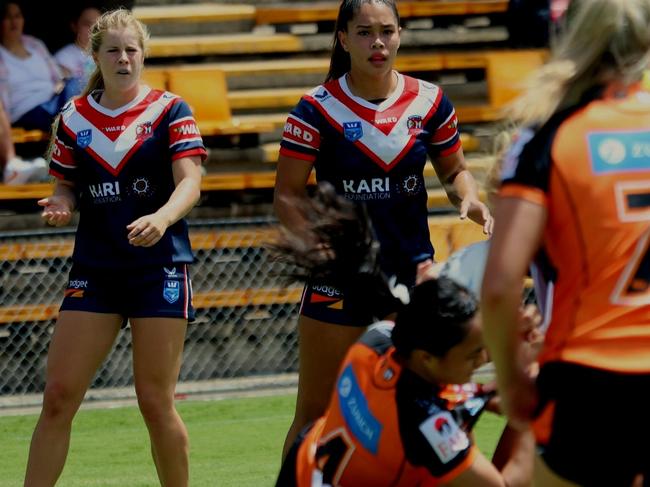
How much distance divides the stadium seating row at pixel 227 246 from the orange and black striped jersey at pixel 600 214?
6.25 meters

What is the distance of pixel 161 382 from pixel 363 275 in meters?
1.37

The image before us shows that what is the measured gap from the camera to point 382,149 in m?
5.12

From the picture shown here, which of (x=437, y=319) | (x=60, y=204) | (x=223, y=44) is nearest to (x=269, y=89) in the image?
(x=223, y=44)

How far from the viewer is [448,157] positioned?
533 centimetres

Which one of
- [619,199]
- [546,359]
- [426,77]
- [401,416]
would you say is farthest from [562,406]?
[426,77]

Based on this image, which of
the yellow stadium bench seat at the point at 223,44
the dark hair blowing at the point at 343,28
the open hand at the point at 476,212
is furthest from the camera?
Result: the yellow stadium bench seat at the point at 223,44

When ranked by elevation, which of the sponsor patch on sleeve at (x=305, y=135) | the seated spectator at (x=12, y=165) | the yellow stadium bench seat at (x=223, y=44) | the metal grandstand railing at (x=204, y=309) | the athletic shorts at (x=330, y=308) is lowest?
the metal grandstand railing at (x=204, y=309)

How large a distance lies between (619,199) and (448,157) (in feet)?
8.04

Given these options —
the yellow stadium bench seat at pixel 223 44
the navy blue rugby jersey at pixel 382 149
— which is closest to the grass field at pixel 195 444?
the navy blue rugby jersey at pixel 382 149

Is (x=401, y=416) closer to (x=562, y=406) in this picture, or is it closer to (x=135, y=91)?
(x=562, y=406)

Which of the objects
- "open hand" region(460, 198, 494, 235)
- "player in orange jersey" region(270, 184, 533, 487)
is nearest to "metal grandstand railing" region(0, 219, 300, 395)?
"open hand" region(460, 198, 494, 235)

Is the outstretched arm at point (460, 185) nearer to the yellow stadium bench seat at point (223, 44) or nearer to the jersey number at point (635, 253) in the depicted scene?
the jersey number at point (635, 253)

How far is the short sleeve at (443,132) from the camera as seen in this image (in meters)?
5.27

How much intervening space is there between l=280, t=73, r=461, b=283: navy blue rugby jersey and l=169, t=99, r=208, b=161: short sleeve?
37 centimetres
